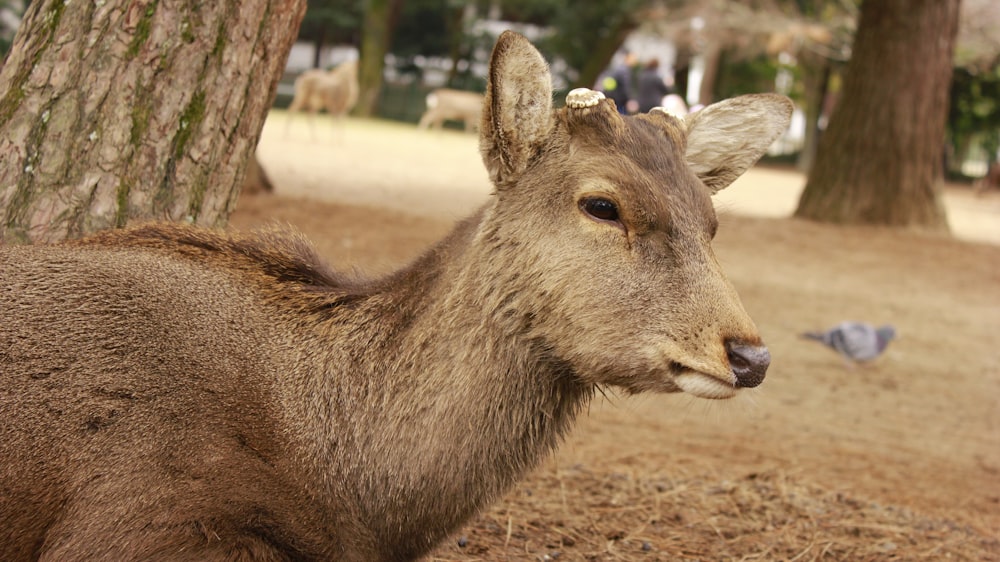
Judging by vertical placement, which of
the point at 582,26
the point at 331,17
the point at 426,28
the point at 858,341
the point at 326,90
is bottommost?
the point at 858,341

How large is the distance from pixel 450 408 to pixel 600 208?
2.56 feet

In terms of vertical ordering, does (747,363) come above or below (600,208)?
below

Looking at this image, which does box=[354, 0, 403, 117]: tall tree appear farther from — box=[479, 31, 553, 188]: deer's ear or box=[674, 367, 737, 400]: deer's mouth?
box=[674, 367, 737, 400]: deer's mouth

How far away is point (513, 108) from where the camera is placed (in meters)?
3.28

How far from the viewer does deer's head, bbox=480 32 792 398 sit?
3.08 meters

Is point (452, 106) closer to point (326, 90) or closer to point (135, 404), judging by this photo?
point (326, 90)

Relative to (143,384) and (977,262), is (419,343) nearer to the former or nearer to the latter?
(143,384)

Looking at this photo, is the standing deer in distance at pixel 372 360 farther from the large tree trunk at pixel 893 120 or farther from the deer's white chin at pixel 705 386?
the large tree trunk at pixel 893 120

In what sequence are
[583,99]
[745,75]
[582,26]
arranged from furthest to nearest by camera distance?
1. [745,75]
2. [582,26]
3. [583,99]

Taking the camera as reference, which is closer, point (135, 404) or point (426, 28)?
point (135, 404)

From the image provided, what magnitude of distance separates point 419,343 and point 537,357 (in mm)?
386

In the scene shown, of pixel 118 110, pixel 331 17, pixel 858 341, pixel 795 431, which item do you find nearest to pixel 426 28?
pixel 331 17

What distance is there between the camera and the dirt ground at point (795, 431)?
16.2ft

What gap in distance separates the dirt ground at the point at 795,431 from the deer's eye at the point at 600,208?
0.70m
